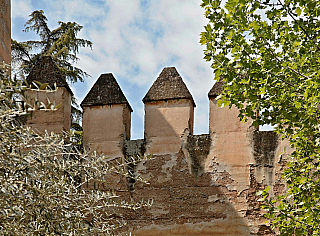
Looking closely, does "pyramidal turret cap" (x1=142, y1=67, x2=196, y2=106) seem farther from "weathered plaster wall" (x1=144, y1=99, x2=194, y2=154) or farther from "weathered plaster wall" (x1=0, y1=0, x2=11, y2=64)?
"weathered plaster wall" (x1=0, y1=0, x2=11, y2=64)

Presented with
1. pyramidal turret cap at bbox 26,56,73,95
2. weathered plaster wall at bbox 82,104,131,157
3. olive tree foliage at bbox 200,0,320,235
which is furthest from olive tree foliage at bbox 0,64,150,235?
pyramidal turret cap at bbox 26,56,73,95

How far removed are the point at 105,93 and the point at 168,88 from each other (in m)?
0.98

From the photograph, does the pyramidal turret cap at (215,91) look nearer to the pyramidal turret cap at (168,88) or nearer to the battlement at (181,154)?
the battlement at (181,154)

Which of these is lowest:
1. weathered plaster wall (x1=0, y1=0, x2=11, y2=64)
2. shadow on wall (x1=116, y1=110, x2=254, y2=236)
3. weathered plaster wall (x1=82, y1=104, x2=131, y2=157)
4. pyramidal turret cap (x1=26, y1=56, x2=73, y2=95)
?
shadow on wall (x1=116, y1=110, x2=254, y2=236)

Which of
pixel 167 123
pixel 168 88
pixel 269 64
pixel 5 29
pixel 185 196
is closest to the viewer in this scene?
pixel 269 64

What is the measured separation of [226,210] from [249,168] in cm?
65

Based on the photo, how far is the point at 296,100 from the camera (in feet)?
14.3

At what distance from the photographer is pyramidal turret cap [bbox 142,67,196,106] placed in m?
6.12

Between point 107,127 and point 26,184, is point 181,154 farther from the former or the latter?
point 26,184

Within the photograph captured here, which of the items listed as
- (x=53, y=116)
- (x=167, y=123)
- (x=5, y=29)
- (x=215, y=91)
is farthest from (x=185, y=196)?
(x=5, y=29)

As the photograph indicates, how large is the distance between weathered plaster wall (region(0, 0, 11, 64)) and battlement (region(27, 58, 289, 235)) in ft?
3.66

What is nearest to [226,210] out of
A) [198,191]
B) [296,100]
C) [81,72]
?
[198,191]

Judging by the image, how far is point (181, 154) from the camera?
5.95m

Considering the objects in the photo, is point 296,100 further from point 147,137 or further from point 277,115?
point 147,137
